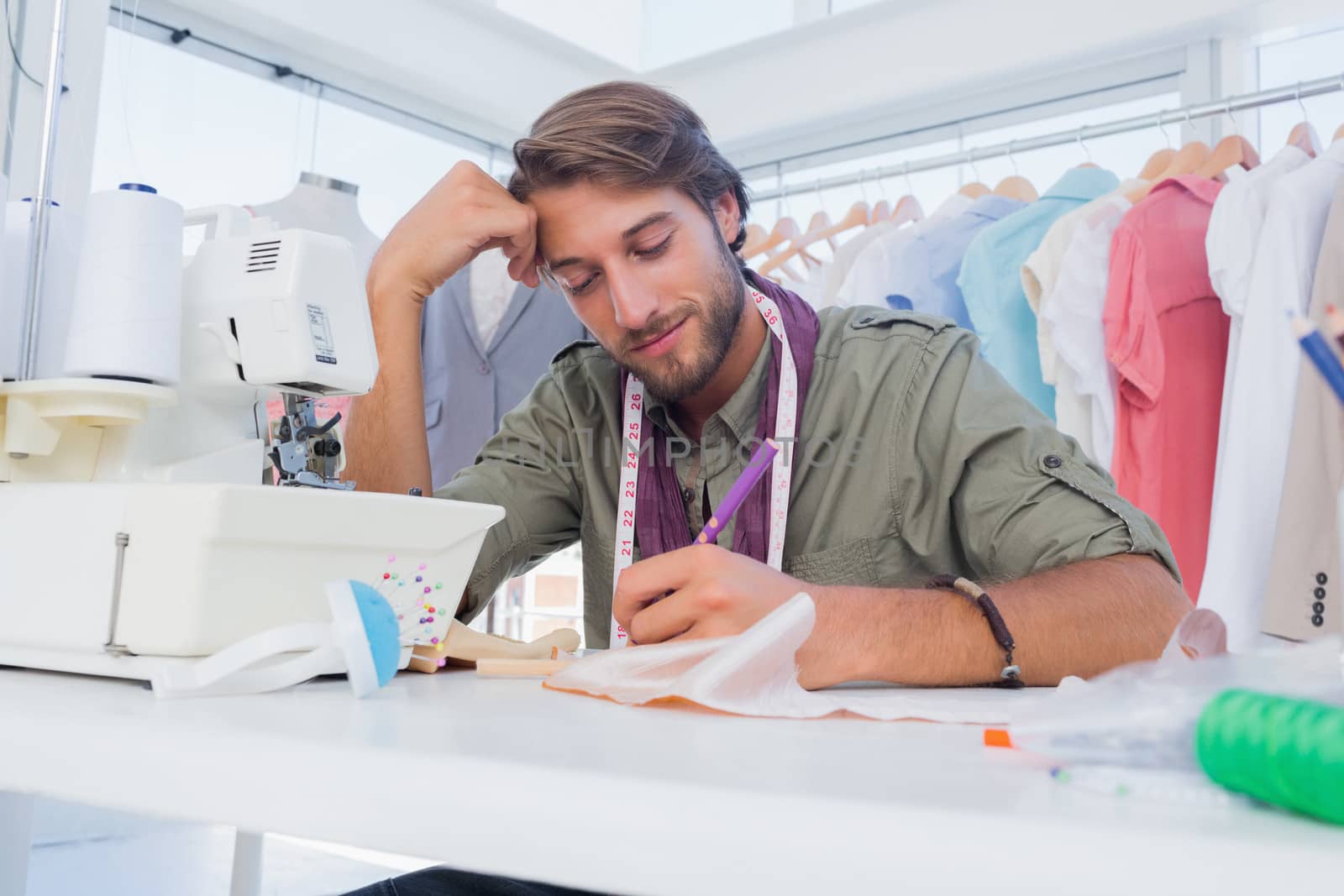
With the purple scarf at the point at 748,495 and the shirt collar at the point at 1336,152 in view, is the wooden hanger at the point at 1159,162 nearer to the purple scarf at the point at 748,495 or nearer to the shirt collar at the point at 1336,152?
the shirt collar at the point at 1336,152

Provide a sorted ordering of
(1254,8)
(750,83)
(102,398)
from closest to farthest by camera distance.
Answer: (102,398), (1254,8), (750,83)

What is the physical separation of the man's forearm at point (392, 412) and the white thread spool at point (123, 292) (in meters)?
0.70

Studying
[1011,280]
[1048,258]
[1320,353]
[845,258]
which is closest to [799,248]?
[845,258]

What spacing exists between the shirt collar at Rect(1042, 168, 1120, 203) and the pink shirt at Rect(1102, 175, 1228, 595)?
27cm

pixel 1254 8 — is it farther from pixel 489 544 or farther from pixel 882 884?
pixel 882 884

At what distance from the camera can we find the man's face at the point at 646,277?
1553 mm

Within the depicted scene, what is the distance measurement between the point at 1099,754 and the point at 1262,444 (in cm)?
200

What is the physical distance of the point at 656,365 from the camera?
159 centimetres

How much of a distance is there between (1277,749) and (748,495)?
1.16 metres

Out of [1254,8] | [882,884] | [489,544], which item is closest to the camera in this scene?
[882,884]

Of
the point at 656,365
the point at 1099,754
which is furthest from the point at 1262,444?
the point at 1099,754

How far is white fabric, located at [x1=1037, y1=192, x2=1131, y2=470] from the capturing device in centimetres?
246

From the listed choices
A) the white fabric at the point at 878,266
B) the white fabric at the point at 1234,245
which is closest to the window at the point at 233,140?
the white fabric at the point at 878,266

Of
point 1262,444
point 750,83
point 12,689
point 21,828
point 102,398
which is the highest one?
point 750,83
